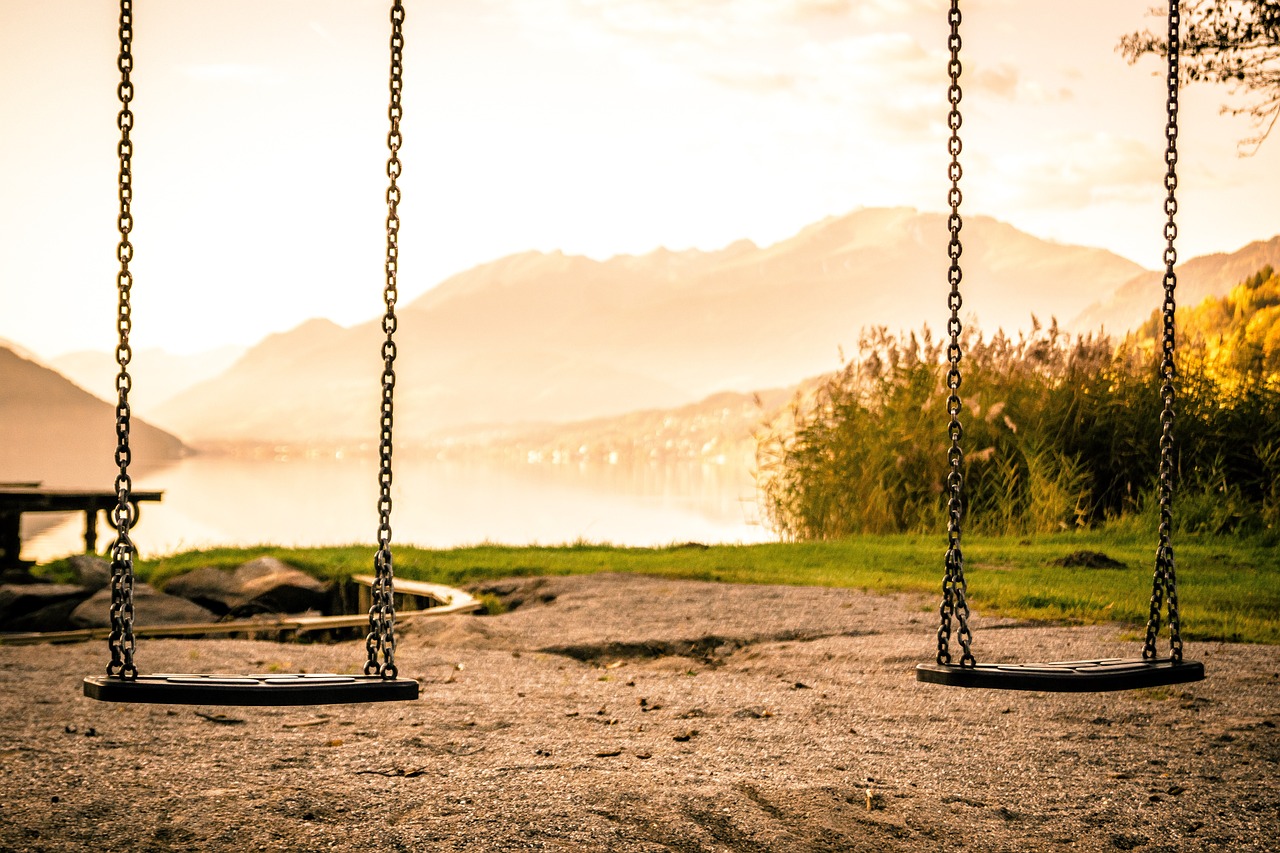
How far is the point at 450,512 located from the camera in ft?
88.1

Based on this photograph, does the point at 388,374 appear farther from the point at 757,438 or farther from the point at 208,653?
the point at 757,438

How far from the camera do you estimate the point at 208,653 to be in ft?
23.0

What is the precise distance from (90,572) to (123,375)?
738 cm

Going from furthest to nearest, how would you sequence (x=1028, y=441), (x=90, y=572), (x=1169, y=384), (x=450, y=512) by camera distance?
(x=450, y=512)
(x=1028, y=441)
(x=90, y=572)
(x=1169, y=384)

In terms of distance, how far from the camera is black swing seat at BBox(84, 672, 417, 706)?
3953mm

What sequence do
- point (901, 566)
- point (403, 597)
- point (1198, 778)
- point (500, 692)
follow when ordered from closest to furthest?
point (1198, 778)
point (500, 692)
point (403, 597)
point (901, 566)

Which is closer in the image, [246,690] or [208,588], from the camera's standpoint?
[246,690]

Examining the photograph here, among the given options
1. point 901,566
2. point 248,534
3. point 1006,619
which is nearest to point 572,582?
point 901,566

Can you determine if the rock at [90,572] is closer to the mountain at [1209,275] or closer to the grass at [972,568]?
the grass at [972,568]

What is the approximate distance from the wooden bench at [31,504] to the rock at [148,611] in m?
3.72

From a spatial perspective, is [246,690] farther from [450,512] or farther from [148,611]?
[450,512]

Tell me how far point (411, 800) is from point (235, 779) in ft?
2.28

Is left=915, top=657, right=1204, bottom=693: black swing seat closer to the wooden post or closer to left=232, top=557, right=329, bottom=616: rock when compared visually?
left=232, top=557, right=329, bottom=616: rock

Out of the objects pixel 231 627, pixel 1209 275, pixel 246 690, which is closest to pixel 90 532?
pixel 231 627
